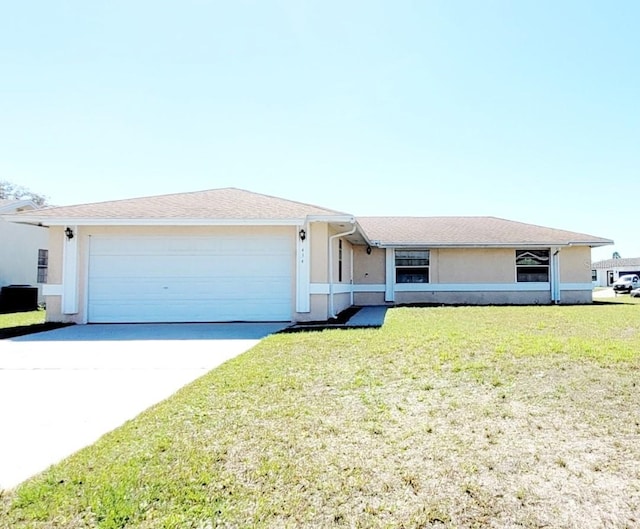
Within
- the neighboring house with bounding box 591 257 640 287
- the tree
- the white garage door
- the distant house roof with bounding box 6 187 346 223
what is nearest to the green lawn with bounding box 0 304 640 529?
the white garage door

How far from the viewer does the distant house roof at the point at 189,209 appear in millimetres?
11148

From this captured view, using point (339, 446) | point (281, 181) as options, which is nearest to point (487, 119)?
point (281, 181)

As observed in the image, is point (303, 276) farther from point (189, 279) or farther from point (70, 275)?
point (70, 275)

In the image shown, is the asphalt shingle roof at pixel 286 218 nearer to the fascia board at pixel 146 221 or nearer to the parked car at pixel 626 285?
the fascia board at pixel 146 221

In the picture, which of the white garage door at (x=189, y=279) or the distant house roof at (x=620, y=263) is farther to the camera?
the distant house roof at (x=620, y=263)

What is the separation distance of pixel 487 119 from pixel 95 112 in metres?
12.7

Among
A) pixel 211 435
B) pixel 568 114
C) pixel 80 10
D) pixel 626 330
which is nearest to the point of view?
pixel 211 435

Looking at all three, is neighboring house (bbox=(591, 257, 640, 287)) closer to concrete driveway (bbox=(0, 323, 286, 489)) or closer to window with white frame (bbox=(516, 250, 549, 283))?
window with white frame (bbox=(516, 250, 549, 283))

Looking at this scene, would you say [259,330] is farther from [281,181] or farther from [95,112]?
[281,181]

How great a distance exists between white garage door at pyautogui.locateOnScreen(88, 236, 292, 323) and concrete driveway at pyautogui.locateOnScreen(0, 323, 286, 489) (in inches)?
52.3

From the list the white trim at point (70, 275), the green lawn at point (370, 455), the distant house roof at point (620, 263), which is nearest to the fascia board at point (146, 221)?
the white trim at point (70, 275)

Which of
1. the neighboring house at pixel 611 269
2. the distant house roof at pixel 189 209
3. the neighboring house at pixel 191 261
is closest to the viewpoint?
the distant house roof at pixel 189 209

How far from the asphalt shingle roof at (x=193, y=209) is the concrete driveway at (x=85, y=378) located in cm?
296

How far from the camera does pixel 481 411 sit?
387 centimetres
